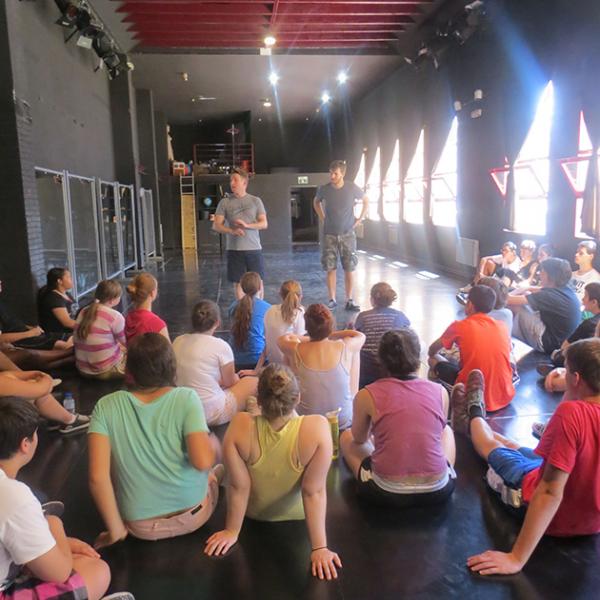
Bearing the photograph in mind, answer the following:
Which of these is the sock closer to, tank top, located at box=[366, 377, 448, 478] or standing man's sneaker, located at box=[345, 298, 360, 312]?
tank top, located at box=[366, 377, 448, 478]

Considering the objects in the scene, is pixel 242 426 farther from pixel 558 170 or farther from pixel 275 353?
pixel 558 170

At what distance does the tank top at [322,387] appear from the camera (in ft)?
9.50

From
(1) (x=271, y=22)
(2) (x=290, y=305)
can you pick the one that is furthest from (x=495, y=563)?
(1) (x=271, y=22)

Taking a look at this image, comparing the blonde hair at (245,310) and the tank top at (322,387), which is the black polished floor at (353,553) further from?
the blonde hair at (245,310)

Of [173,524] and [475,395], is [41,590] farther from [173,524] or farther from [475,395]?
[475,395]

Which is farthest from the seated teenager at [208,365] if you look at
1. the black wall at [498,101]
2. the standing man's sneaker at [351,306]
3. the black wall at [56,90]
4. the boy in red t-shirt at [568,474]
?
the black wall at [498,101]

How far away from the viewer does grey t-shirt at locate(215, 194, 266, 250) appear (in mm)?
5879

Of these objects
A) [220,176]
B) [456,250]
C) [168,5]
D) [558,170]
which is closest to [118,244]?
[168,5]

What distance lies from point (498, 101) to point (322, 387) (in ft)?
20.6

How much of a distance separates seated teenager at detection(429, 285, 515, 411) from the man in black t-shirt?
10.2ft

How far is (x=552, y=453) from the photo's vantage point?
179 centimetres

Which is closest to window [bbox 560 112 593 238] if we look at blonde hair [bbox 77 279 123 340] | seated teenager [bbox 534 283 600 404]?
seated teenager [bbox 534 283 600 404]

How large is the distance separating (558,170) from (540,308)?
8.79 feet

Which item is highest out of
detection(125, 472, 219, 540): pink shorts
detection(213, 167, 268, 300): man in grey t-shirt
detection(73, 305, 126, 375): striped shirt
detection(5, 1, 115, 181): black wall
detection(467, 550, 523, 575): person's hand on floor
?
detection(5, 1, 115, 181): black wall
